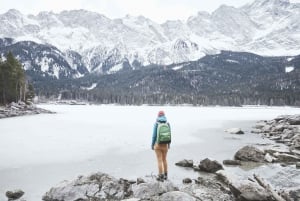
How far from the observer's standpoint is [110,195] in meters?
17.1

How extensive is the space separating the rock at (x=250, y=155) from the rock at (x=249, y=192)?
38.3 ft

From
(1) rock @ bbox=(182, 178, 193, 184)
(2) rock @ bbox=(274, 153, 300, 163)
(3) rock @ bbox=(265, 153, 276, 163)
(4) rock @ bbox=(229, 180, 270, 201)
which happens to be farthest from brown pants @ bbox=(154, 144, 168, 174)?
(2) rock @ bbox=(274, 153, 300, 163)

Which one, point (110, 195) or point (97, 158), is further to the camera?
point (97, 158)

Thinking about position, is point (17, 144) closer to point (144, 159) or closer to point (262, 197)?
point (144, 159)

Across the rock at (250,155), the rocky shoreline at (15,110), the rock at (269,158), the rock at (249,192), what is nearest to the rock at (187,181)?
the rock at (249,192)

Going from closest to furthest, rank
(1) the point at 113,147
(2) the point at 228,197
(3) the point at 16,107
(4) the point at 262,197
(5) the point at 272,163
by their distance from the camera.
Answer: (4) the point at 262,197
(2) the point at 228,197
(5) the point at 272,163
(1) the point at 113,147
(3) the point at 16,107

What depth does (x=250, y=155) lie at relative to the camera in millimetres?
28484

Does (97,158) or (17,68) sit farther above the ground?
(17,68)

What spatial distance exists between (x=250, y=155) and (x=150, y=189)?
539 inches

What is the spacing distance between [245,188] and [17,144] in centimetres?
2456

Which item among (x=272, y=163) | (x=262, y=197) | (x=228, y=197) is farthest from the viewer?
(x=272, y=163)

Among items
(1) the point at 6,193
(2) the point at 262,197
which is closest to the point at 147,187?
(2) the point at 262,197

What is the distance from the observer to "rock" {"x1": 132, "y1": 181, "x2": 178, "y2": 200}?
1664cm

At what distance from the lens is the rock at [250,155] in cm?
2819
